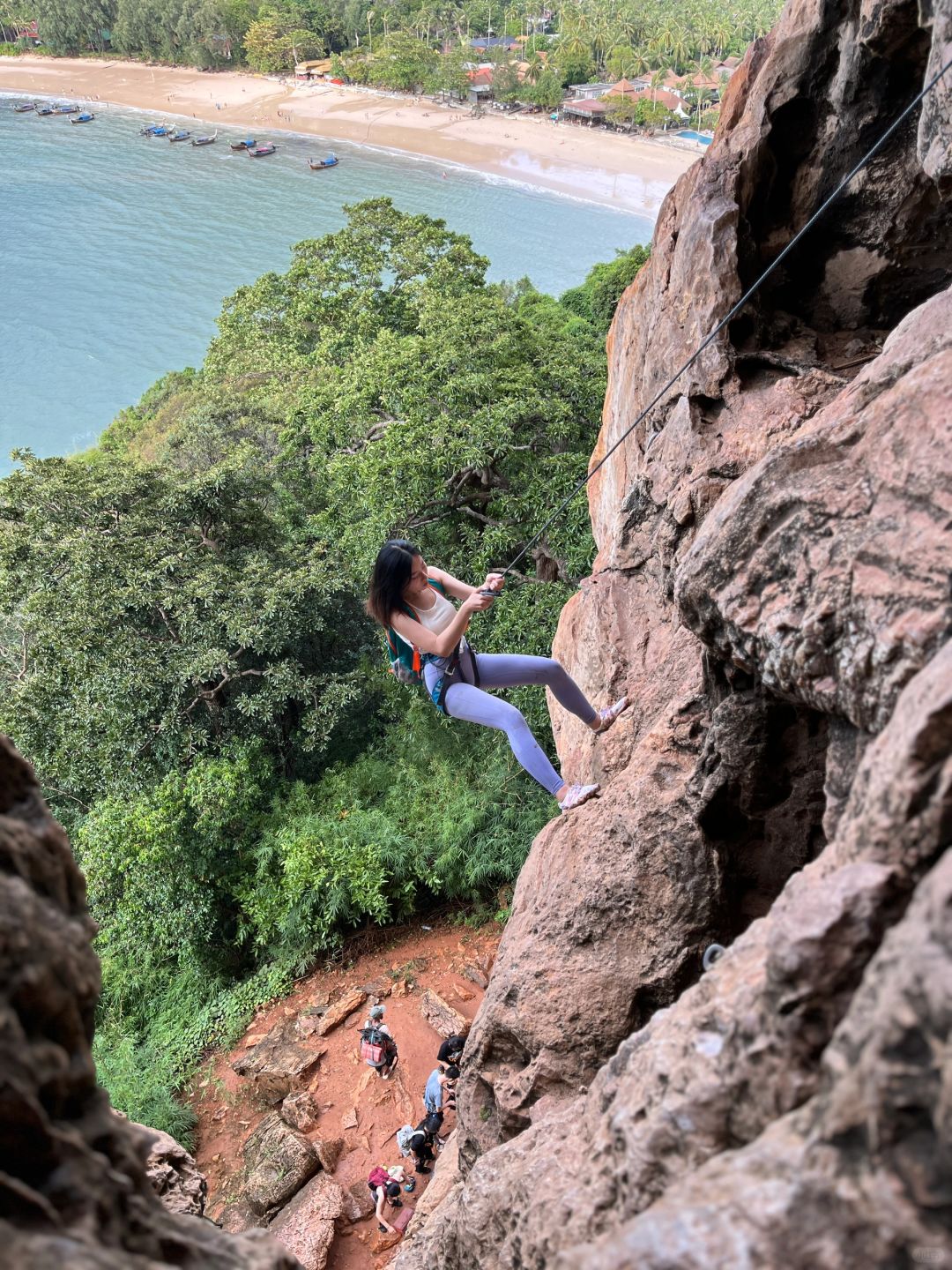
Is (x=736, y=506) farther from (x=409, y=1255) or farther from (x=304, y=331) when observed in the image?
(x=304, y=331)

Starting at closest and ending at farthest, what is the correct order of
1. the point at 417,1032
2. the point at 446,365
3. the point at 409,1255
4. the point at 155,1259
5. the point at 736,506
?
the point at 155,1259 < the point at 736,506 < the point at 409,1255 < the point at 417,1032 < the point at 446,365

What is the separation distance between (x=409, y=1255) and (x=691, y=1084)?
322cm

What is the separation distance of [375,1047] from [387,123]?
5960cm

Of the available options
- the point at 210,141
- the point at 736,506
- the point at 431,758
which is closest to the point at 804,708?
the point at 736,506

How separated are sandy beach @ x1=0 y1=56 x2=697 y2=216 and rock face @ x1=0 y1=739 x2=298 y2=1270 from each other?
144ft

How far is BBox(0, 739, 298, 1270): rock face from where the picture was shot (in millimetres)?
2123

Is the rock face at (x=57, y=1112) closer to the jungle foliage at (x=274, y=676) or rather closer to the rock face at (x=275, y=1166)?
the rock face at (x=275, y=1166)

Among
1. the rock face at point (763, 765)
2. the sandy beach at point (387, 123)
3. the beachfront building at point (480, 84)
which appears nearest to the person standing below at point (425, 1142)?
the rock face at point (763, 765)

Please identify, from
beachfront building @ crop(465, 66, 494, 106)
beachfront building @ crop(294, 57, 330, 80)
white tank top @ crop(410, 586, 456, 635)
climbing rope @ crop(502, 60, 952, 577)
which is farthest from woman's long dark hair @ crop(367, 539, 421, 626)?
beachfront building @ crop(294, 57, 330, 80)

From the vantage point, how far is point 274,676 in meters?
13.0

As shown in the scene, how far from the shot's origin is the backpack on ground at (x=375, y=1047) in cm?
901

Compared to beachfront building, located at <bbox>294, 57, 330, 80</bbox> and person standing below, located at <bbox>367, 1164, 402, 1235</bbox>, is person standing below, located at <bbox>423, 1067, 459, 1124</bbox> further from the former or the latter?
beachfront building, located at <bbox>294, 57, 330, 80</bbox>

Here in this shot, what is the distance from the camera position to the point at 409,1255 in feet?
16.2

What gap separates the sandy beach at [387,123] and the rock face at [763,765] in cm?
3835
